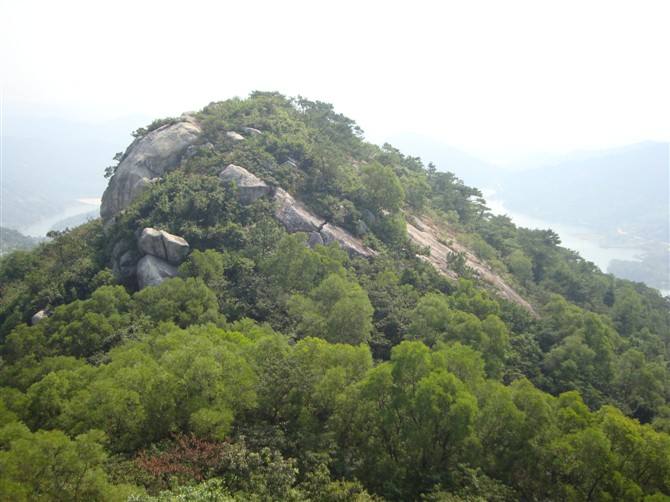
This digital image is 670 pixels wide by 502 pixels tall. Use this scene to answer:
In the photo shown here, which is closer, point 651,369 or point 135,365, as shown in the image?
point 135,365

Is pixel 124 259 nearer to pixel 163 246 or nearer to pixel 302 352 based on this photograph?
pixel 163 246

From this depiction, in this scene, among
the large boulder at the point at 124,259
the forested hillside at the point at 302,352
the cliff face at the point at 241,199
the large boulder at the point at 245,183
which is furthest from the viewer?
the large boulder at the point at 245,183

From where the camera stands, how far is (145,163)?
44094 mm

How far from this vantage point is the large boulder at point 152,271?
30.4 meters

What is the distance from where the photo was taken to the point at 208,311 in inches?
1008

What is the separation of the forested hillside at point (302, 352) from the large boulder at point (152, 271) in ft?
2.02

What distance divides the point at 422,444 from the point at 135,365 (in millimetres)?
10417

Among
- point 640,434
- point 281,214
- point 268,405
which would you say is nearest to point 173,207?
point 281,214

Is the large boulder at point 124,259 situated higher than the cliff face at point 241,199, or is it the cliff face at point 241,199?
the cliff face at point 241,199

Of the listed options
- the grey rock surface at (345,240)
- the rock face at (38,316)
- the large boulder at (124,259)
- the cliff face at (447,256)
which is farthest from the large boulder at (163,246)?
the cliff face at (447,256)

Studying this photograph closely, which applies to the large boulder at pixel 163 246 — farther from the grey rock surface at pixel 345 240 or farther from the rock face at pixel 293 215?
the grey rock surface at pixel 345 240

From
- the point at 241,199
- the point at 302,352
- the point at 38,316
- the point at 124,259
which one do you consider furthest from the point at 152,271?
the point at 302,352

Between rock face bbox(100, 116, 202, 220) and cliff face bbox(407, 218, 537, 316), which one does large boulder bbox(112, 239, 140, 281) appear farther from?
cliff face bbox(407, 218, 537, 316)

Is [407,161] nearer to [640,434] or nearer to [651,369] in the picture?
[651,369]
